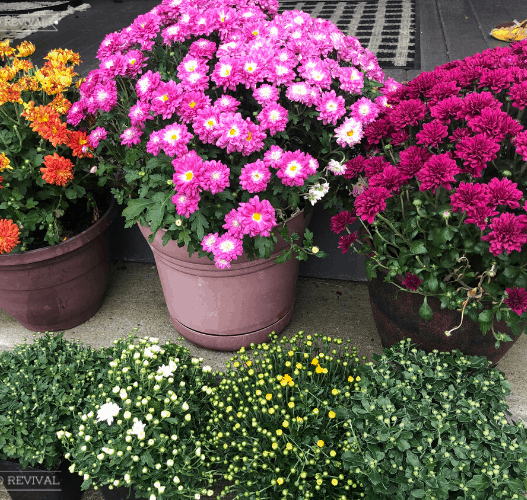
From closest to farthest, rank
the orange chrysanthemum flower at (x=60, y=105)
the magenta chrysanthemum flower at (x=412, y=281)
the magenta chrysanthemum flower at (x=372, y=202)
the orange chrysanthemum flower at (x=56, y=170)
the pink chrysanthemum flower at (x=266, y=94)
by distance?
the magenta chrysanthemum flower at (x=372, y=202)
the magenta chrysanthemum flower at (x=412, y=281)
the pink chrysanthemum flower at (x=266, y=94)
the orange chrysanthemum flower at (x=56, y=170)
the orange chrysanthemum flower at (x=60, y=105)

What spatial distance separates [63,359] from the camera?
5.95ft

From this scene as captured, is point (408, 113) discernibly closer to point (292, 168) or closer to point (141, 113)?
point (292, 168)

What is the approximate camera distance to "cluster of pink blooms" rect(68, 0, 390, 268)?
1604mm

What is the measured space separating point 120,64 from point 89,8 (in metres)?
5.04

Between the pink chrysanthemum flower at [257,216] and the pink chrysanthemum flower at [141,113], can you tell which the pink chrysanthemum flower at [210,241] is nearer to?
the pink chrysanthemum flower at [257,216]

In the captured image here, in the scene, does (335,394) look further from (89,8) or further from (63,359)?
(89,8)

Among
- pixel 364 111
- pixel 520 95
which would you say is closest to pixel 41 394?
pixel 364 111

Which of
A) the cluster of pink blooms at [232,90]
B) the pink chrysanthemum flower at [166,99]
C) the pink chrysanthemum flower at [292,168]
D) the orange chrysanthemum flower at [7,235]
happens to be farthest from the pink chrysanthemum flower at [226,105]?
the orange chrysanthemum flower at [7,235]

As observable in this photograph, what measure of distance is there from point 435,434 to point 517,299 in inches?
19.3

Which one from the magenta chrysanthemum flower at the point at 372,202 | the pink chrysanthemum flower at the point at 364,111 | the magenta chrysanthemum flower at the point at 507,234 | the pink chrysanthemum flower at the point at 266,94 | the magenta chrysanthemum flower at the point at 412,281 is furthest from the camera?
the pink chrysanthemum flower at the point at 364,111

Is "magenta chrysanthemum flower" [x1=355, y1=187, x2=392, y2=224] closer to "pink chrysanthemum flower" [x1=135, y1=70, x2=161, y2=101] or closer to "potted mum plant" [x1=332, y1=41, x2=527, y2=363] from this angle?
"potted mum plant" [x1=332, y1=41, x2=527, y2=363]

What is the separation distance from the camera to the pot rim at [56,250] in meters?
2.08

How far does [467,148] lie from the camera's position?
4.63 ft

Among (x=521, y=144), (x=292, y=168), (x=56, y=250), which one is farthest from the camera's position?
(x=56, y=250)
